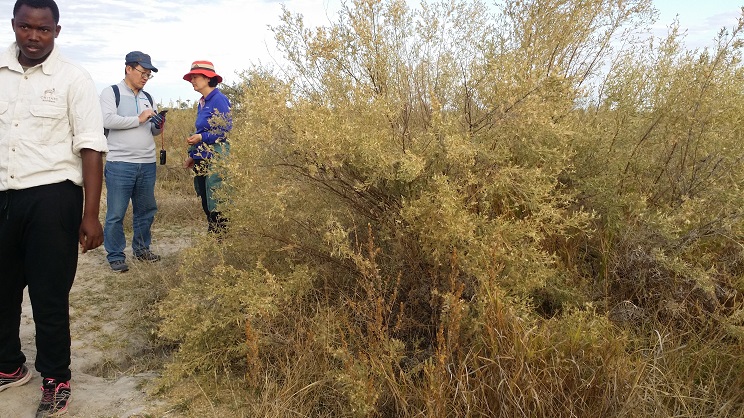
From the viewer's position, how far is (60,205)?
9.36 feet

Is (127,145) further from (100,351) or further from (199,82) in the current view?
(100,351)

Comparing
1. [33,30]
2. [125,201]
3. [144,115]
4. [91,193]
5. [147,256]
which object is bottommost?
[147,256]

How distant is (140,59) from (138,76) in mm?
176

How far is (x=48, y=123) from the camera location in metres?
2.84

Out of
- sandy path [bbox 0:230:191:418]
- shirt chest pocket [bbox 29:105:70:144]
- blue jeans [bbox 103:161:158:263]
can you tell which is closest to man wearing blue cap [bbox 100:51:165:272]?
blue jeans [bbox 103:161:158:263]

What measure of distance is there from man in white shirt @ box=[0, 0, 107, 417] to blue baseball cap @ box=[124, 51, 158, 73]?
8.08ft

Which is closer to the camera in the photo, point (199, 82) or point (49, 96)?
point (49, 96)

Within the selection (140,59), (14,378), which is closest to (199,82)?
(140,59)

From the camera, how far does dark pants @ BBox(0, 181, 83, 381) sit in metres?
2.82

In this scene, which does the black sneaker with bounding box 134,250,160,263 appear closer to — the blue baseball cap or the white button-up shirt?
the blue baseball cap

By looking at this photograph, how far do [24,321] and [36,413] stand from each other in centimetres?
169

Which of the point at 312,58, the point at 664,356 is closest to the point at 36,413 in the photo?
the point at 312,58

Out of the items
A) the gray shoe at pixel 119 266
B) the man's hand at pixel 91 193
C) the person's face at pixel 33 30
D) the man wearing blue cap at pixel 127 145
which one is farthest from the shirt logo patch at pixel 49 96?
the gray shoe at pixel 119 266

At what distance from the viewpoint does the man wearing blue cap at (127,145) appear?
5.28 m
